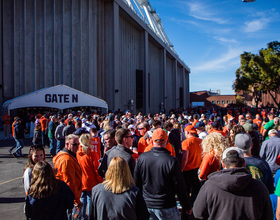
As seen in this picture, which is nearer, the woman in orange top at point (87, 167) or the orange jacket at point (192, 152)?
the woman in orange top at point (87, 167)

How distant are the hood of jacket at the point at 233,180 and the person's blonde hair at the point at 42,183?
1740mm

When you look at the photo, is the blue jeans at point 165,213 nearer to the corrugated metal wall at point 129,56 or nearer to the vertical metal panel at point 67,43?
the vertical metal panel at point 67,43

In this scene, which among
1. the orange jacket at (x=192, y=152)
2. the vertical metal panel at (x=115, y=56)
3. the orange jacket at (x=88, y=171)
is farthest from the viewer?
the vertical metal panel at (x=115, y=56)

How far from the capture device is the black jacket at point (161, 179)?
3.11m

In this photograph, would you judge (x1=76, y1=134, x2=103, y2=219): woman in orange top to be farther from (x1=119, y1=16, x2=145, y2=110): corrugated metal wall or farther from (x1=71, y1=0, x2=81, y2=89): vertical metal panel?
(x1=119, y1=16, x2=145, y2=110): corrugated metal wall

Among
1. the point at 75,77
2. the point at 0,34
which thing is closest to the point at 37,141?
the point at 75,77

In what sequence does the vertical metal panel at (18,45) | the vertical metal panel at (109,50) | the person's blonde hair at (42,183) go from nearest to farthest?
the person's blonde hair at (42,183) → the vertical metal panel at (18,45) → the vertical metal panel at (109,50)

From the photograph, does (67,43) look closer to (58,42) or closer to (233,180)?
(58,42)

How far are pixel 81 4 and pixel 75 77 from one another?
779cm

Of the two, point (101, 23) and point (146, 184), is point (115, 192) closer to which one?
point (146, 184)

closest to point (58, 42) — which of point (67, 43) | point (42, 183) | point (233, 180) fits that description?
point (67, 43)

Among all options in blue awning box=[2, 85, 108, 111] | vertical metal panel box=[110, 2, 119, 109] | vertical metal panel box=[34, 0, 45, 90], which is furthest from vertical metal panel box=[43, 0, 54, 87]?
blue awning box=[2, 85, 108, 111]

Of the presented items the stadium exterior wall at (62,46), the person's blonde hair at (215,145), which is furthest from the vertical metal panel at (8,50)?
the person's blonde hair at (215,145)

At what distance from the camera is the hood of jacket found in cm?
217
